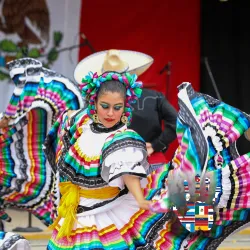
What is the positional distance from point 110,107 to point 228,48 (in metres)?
5.95

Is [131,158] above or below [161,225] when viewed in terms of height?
above

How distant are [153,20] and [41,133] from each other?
429 centimetres

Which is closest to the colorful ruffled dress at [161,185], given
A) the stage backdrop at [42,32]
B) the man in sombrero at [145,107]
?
the man in sombrero at [145,107]

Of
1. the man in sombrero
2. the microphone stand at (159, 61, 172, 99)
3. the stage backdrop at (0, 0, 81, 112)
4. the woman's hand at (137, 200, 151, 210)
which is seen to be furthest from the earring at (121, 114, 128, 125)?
the microphone stand at (159, 61, 172, 99)

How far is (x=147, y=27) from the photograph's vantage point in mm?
10898

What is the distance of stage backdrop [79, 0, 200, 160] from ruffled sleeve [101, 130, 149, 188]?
559 centimetres

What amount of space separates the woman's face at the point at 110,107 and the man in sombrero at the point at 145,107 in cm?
199

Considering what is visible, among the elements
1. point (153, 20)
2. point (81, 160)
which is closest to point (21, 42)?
point (153, 20)

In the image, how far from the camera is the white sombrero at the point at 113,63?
725 centimetres

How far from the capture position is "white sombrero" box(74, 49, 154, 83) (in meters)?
→ 7.25

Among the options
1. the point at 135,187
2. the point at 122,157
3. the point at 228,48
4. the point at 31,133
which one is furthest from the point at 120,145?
the point at 228,48

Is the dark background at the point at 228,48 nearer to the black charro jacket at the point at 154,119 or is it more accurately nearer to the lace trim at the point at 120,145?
the black charro jacket at the point at 154,119

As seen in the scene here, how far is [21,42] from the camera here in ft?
34.7

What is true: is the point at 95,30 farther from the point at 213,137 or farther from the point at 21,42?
the point at 213,137
